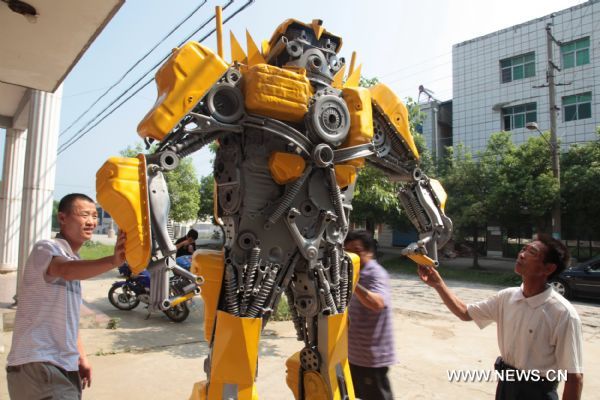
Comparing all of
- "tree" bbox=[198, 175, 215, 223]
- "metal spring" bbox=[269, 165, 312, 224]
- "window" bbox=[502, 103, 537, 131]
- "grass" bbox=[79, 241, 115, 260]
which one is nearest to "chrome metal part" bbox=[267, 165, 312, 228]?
"metal spring" bbox=[269, 165, 312, 224]

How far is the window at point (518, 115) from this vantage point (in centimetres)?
1788

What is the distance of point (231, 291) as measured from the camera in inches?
94.2

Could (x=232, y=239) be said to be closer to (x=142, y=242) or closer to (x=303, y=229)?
(x=303, y=229)

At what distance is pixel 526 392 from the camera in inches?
76.9

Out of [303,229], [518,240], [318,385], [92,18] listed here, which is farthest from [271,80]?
[518,240]

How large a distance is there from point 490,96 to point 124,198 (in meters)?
19.8

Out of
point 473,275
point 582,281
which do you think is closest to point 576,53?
point 473,275

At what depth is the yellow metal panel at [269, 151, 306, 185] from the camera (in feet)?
8.16

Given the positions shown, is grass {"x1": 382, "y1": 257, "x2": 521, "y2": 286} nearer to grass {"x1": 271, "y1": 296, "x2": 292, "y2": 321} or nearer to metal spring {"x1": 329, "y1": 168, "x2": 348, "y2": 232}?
grass {"x1": 271, "y1": 296, "x2": 292, "y2": 321}

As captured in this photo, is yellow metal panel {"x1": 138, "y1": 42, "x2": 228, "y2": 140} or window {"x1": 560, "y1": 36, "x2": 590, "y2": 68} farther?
window {"x1": 560, "y1": 36, "x2": 590, "y2": 68}

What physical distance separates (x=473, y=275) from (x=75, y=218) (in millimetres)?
13622

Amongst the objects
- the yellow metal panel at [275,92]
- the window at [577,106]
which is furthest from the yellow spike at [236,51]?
the window at [577,106]

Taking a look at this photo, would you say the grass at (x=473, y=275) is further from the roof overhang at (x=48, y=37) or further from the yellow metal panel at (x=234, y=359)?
the roof overhang at (x=48, y=37)

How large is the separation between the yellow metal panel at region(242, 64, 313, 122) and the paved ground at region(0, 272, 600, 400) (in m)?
2.47
